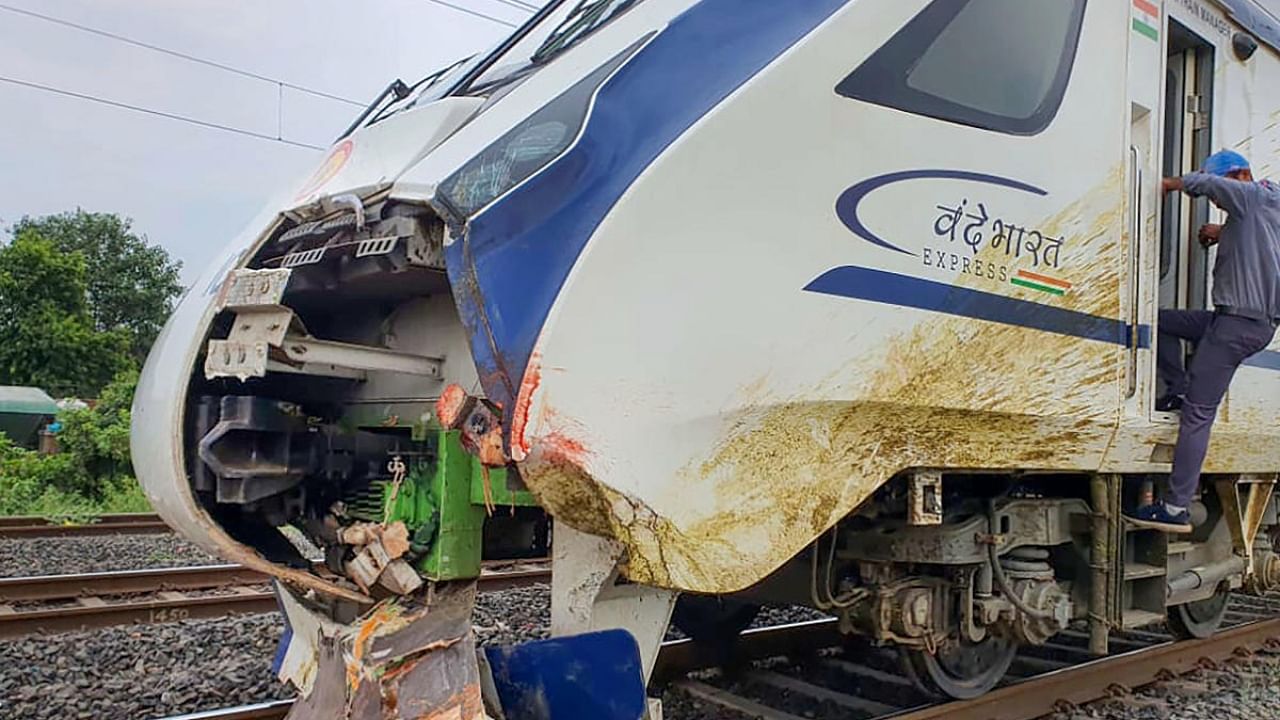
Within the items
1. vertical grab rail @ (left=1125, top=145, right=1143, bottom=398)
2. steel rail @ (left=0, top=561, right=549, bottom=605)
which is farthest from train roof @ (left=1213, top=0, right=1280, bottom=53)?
steel rail @ (left=0, top=561, right=549, bottom=605)

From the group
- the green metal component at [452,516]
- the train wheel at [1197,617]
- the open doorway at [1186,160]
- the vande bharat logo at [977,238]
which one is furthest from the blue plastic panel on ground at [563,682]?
the train wheel at [1197,617]

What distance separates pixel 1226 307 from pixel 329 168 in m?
3.87

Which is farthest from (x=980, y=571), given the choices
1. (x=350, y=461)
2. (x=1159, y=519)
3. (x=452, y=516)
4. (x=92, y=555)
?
(x=92, y=555)

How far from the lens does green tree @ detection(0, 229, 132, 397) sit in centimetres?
3189

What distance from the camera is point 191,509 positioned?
3.22 metres

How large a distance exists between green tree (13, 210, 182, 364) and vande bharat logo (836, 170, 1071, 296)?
158 feet

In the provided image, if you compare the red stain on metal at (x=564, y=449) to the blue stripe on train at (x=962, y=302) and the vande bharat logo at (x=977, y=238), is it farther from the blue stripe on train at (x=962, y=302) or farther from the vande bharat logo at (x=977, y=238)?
Answer: the vande bharat logo at (x=977, y=238)

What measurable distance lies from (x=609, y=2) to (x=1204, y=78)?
3238mm

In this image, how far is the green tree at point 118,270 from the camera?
46.7 metres

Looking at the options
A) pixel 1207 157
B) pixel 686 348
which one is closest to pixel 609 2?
pixel 686 348

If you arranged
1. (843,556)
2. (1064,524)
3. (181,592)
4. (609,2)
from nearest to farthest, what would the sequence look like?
1. (609,2)
2. (843,556)
3. (1064,524)
4. (181,592)

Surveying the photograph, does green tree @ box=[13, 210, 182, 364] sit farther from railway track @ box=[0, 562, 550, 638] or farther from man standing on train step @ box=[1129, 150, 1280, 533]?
man standing on train step @ box=[1129, 150, 1280, 533]

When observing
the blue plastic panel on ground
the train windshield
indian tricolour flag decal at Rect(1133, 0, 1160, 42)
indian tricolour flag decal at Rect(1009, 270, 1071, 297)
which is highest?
indian tricolour flag decal at Rect(1133, 0, 1160, 42)

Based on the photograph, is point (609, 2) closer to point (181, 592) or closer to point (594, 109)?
point (594, 109)
